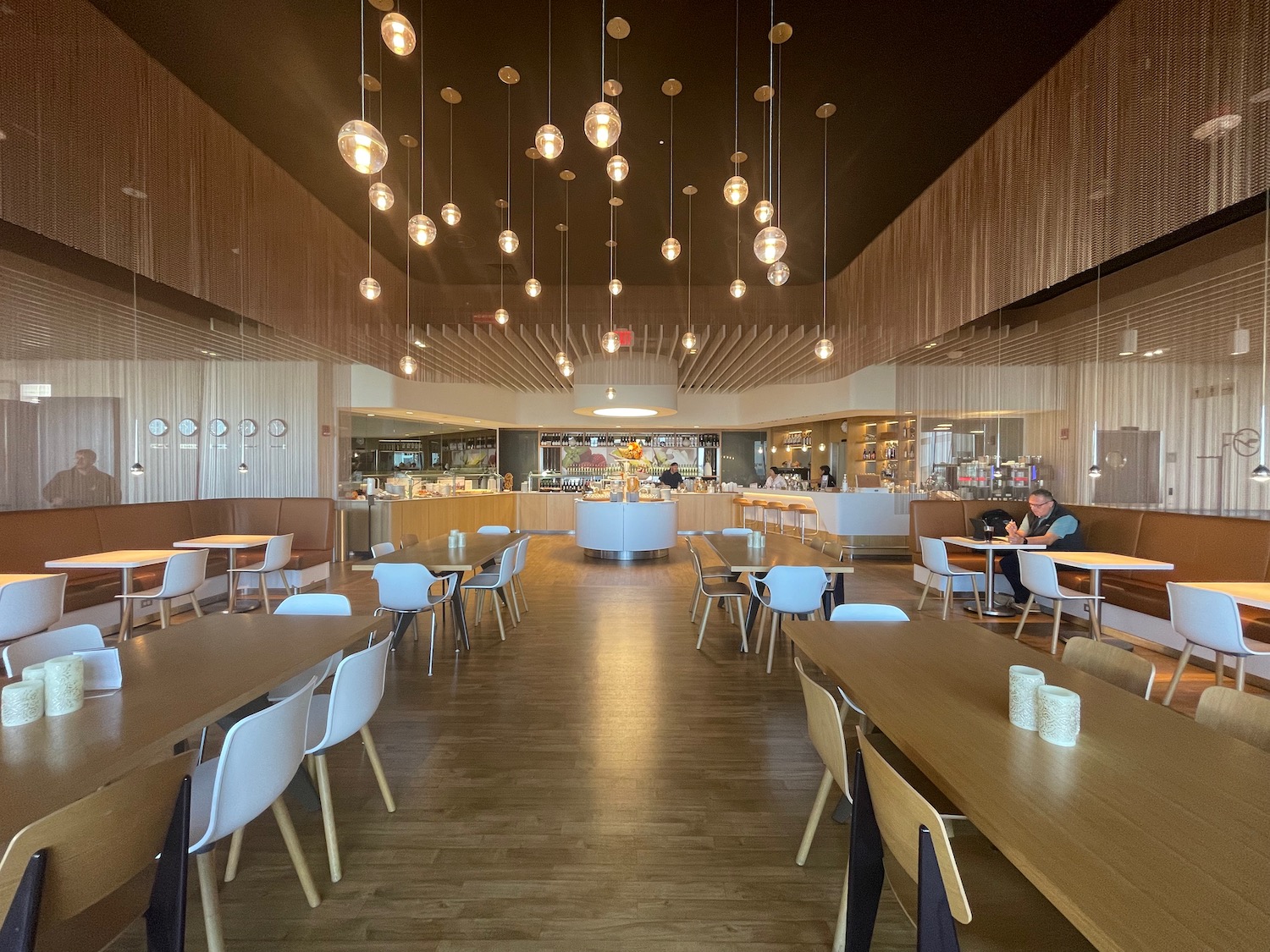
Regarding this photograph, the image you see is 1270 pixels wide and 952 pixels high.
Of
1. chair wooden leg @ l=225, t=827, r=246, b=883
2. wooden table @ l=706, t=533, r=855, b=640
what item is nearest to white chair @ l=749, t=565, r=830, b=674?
wooden table @ l=706, t=533, r=855, b=640

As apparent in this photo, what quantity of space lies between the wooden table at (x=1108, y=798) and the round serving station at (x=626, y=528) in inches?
318

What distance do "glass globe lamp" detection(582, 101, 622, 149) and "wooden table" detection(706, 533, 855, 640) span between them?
123 inches

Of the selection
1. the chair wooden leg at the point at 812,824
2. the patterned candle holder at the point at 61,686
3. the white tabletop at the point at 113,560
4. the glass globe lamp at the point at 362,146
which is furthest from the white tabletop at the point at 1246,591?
the white tabletop at the point at 113,560

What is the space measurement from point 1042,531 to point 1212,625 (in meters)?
3.03

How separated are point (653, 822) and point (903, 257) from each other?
7985mm

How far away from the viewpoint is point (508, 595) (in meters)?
6.34

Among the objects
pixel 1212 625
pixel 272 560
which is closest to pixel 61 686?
pixel 272 560

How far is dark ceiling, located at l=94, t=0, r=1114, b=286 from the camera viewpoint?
14.7 feet

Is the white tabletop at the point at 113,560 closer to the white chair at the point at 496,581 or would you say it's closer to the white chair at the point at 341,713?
the white chair at the point at 496,581

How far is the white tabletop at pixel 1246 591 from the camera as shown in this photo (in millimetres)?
3543

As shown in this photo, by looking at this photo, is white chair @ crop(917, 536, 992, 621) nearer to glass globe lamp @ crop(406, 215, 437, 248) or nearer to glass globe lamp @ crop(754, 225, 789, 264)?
glass globe lamp @ crop(754, 225, 789, 264)

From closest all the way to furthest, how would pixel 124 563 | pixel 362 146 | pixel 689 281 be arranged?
pixel 362 146 < pixel 124 563 < pixel 689 281

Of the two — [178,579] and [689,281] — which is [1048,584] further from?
[178,579]

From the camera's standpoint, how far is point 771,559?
5004 mm
